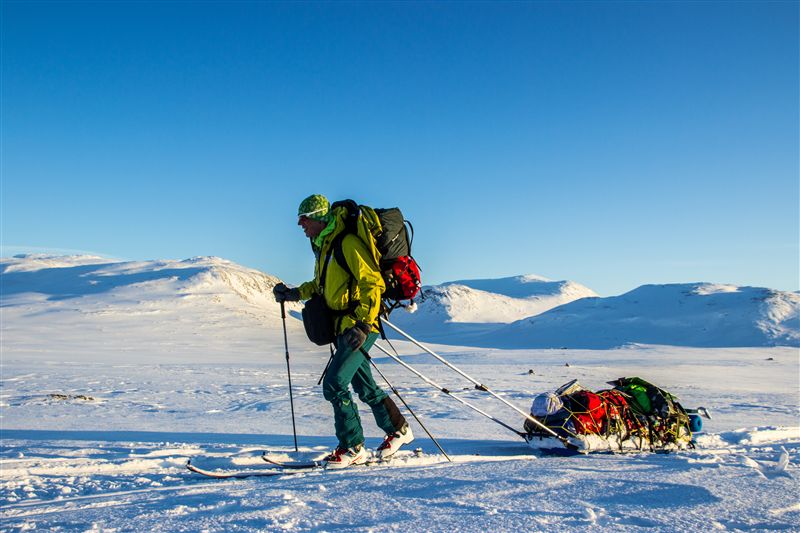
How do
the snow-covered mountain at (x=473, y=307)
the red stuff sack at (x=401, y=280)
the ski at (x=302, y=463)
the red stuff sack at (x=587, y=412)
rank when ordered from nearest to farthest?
the ski at (x=302, y=463)
the red stuff sack at (x=401, y=280)
the red stuff sack at (x=587, y=412)
the snow-covered mountain at (x=473, y=307)

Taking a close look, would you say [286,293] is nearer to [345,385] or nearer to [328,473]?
[345,385]

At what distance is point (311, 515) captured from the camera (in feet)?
8.38

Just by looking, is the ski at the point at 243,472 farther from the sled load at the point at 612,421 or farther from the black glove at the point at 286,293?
the sled load at the point at 612,421

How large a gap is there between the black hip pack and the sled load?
1.79 meters

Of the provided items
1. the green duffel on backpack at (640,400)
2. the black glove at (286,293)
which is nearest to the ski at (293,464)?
the black glove at (286,293)

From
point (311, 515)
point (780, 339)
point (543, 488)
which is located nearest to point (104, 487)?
point (311, 515)

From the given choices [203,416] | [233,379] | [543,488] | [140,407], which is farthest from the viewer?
[233,379]

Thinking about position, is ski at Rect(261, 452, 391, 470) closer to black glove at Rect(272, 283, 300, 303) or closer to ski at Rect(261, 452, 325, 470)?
ski at Rect(261, 452, 325, 470)

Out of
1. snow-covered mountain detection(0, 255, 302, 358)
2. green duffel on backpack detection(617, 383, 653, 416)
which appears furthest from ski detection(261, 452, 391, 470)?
snow-covered mountain detection(0, 255, 302, 358)

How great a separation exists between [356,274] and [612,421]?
2.43 m

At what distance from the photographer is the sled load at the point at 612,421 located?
4.74 meters

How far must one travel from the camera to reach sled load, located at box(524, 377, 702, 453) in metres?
4.74

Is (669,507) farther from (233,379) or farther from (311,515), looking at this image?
(233,379)

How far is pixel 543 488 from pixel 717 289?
56.1 m
